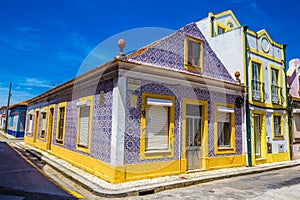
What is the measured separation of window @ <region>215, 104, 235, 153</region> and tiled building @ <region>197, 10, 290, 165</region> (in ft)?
3.43

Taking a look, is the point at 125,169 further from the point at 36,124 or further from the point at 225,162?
the point at 36,124

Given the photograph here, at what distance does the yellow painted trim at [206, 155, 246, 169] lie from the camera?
9186mm

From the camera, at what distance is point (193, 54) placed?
948 cm

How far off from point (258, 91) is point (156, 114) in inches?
272

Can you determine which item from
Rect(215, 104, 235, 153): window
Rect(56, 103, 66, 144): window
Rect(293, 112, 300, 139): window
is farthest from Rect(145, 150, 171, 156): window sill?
Rect(293, 112, 300, 139): window

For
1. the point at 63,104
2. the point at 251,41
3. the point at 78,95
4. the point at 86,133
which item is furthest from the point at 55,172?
the point at 251,41

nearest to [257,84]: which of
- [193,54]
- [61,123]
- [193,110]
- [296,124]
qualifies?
[193,54]

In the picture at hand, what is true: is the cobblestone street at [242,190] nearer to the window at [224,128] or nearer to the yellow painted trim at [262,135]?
the window at [224,128]

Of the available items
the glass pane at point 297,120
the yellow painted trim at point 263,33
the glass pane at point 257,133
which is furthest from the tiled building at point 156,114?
the glass pane at point 297,120

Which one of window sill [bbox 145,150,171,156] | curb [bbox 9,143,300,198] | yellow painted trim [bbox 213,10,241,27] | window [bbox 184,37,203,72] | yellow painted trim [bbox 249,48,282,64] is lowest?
curb [bbox 9,143,300,198]

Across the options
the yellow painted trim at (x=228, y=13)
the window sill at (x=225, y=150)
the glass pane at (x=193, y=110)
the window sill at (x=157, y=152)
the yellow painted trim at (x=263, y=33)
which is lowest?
the window sill at (x=225, y=150)

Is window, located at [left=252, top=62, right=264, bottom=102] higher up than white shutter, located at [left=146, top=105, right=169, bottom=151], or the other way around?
window, located at [left=252, top=62, right=264, bottom=102]

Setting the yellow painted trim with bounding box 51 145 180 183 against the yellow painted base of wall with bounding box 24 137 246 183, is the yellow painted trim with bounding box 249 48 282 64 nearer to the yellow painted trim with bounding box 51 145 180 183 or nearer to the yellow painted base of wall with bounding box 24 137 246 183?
the yellow painted base of wall with bounding box 24 137 246 183

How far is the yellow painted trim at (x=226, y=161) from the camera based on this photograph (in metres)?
9.19
